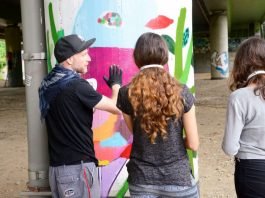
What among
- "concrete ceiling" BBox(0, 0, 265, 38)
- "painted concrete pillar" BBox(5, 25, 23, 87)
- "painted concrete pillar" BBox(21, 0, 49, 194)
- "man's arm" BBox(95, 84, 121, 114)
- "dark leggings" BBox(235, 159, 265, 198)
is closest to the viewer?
"dark leggings" BBox(235, 159, 265, 198)

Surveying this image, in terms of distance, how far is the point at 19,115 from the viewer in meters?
14.2

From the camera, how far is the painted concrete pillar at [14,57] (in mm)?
31683

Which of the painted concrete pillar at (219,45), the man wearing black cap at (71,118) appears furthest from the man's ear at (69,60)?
the painted concrete pillar at (219,45)

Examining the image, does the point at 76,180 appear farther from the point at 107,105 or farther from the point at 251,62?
the point at 251,62

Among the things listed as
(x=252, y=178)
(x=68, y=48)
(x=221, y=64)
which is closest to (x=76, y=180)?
(x=68, y=48)

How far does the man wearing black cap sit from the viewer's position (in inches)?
111

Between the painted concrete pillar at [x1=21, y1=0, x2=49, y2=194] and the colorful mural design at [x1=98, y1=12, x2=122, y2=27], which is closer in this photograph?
the colorful mural design at [x1=98, y1=12, x2=122, y2=27]

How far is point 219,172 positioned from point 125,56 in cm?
349

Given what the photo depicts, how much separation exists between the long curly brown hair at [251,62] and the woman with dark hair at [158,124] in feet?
1.38

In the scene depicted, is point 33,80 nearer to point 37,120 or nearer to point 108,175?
point 37,120

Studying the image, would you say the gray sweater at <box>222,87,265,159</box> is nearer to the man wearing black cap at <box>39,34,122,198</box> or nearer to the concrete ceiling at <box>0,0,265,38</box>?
the man wearing black cap at <box>39,34,122,198</box>

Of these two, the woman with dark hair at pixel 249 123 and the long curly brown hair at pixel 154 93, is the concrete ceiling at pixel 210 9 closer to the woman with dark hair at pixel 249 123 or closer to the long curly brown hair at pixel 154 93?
Answer: the woman with dark hair at pixel 249 123

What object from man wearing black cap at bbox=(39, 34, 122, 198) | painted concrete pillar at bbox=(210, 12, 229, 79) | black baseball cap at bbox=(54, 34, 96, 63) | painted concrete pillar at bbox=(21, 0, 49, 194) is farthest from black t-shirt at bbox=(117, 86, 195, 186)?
painted concrete pillar at bbox=(210, 12, 229, 79)

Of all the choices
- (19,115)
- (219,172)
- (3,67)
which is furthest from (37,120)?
(3,67)
